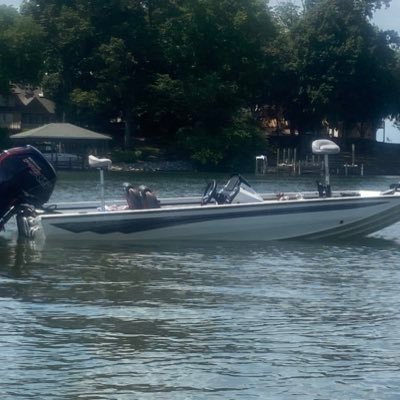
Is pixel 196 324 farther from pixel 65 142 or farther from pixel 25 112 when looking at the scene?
pixel 25 112

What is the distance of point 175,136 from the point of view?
296 ft

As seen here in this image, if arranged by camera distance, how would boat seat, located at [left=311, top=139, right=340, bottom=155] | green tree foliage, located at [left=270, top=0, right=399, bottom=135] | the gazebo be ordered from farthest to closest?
green tree foliage, located at [left=270, top=0, right=399, bottom=135] < the gazebo < boat seat, located at [left=311, top=139, right=340, bottom=155]

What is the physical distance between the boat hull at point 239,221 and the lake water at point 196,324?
0.80 m

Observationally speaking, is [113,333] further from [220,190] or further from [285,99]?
[285,99]

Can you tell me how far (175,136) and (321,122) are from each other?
16232 mm

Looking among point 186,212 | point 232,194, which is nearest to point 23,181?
point 186,212

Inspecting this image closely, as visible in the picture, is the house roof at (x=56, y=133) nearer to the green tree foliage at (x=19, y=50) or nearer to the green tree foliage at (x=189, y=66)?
the green tree foliage at (x=189, y=66)

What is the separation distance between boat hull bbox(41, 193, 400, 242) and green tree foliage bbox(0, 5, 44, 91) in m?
65.3

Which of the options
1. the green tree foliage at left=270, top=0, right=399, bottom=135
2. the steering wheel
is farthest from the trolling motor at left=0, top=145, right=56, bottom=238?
the green tree foliage at left=270, top=0, right=399, bottom=135

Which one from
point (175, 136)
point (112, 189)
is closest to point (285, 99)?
point (175, 136)

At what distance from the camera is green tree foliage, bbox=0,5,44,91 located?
8844 centimetres

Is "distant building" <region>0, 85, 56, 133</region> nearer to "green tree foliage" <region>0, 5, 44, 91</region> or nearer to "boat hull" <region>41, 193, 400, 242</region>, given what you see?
"green tree foliage" <region>0, 5, 44, 91</region>

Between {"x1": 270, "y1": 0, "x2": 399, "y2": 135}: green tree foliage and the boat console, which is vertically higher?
{"x1": 270, "y1": 0, "x2": 399, "y2": 135}: green tree foliage

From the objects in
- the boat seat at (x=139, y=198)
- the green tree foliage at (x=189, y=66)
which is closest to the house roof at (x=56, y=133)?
the green tree foliage at (x=189, y=66)
